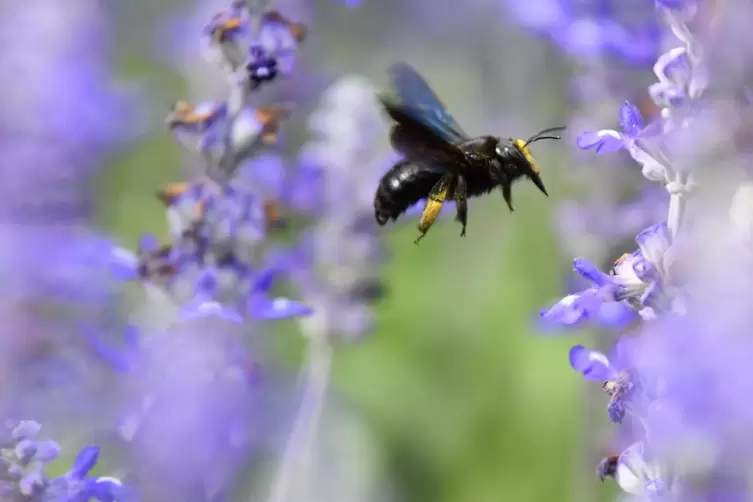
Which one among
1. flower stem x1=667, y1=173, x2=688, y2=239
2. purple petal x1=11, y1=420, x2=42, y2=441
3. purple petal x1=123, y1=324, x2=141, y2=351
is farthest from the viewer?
purple petal x1=123, y1=324, x2=141, y2=351

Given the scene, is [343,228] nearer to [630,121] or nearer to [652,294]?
[630,121]

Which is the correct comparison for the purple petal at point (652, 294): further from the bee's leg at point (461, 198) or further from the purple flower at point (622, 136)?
the bee's leg at point (461, 198)

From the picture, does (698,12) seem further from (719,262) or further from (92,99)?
(92,99)

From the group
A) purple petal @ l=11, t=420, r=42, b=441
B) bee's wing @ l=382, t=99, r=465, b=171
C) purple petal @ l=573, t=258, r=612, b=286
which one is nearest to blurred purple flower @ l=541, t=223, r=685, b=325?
purple petal @ l=573, t=258, r=612, b=286

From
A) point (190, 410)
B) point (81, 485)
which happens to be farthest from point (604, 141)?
point (81, 485)

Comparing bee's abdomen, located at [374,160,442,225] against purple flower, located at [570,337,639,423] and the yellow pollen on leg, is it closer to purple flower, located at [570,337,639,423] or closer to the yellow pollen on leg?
the yellow pollen on leg

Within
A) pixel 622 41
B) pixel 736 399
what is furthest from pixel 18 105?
pixel 736 399

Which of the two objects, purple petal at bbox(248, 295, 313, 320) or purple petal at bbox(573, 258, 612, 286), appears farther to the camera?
purple petal at bbox(248, 295, 313, 320)

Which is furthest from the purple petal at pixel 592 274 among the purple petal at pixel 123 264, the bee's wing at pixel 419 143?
the purple petal at pixel 123 264
